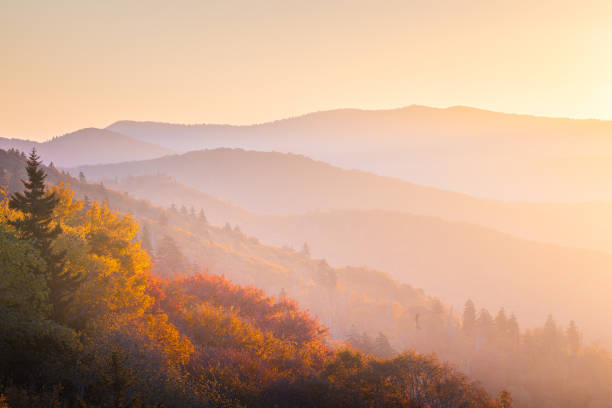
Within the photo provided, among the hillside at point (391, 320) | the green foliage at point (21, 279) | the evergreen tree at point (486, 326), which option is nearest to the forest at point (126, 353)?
the green foliage at point (21, 279)

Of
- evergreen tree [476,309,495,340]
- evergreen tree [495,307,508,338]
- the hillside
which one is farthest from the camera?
evergreen tree [476,309,495,340]

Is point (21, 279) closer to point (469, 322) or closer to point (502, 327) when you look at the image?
point (469, 322)

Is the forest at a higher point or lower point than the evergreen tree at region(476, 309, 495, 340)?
higher

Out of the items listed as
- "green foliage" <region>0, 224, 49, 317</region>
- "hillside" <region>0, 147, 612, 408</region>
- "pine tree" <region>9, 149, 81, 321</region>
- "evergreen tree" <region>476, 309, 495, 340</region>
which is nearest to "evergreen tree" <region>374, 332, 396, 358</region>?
"hillside" <region>0, 147, 612, 408</region>

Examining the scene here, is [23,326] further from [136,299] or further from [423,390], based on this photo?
[423,390]

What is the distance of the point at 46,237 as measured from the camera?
2305 cm

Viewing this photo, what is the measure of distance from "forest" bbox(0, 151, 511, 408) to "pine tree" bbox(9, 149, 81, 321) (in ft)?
0.20

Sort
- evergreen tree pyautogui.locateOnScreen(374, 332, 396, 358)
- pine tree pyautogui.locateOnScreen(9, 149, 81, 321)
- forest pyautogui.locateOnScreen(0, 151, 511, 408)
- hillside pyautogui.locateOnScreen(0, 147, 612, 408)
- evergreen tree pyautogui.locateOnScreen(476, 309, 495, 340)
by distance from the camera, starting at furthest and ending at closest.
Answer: evergreen tree pyautogui.locateOnScreen(476, 309, 495, 340) → hillside pyautogui.locateOnScreen(0, 147, 612, 408) → evergreen tree pyautogui.locateOnScreen(374, 332, 396, 358) → pine tree pyautogui.locateOnScreen(9, 149, 81, 321) → forest pyautogui.locateOnScreen(0, 151, 511, 408)

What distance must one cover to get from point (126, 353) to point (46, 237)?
9.81 meters

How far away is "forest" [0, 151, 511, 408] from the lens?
17.3m

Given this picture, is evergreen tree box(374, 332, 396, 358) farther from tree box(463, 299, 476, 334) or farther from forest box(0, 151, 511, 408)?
forest box(0, 151, 511, 408)

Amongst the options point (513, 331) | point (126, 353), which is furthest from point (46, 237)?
point (513, 331)

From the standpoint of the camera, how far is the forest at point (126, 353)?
17.3 metres

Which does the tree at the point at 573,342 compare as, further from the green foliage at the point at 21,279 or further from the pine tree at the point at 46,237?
the green foliage at the point at 21,279
